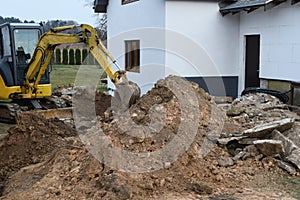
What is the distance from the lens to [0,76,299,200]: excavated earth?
18.7 ft

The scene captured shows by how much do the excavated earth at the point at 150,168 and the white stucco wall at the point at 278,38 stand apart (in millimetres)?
3358

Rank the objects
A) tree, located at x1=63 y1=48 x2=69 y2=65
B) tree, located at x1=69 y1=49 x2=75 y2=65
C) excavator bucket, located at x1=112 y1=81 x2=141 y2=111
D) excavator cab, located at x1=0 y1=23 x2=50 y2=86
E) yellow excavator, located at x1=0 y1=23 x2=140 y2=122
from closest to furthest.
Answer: excavator bucket, located at x1=112 y1=81 x2=141 y2=111 < yellow excavator, located at x1=0 y1=23 x2=140 y2=122 < excavator cab, located at x1=0 y1=23 x2=50 y2=86 < tree, located at x1=69 y1=49 x2=75 y2=65 < tree, located at x1=63 y1=48 x2=69 y2=65

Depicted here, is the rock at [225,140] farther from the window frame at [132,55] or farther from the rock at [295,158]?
the window frame at [132,55]

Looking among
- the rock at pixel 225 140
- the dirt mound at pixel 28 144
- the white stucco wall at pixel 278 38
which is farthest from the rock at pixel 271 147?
the white stucco wall at pixel 278 38

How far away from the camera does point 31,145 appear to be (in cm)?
793

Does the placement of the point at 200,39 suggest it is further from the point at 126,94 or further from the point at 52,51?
the point at 126,94

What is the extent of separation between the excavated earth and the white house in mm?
4144

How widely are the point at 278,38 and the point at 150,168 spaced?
25.0 ft

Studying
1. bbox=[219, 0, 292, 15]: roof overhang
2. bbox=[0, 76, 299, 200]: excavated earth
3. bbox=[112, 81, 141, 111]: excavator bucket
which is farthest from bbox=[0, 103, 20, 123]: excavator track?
bbox=[219, 0, 292, 15]: roof overhang

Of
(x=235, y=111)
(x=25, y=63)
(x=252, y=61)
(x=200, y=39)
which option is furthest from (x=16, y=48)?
(x=252, y=61)

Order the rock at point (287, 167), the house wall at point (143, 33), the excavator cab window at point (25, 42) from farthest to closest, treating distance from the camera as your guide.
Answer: the house wall at point (143, 33)
the excavator cab window at point (25, 42)
the rock at point (287, 167)

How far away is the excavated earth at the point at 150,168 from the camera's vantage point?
5.71 m

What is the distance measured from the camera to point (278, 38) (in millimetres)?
12102

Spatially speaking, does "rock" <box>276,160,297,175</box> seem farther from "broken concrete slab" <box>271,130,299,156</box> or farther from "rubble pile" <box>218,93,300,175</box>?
"broken concrete slab" <box>271,130,299,156</box>
